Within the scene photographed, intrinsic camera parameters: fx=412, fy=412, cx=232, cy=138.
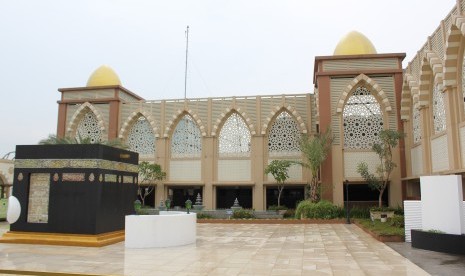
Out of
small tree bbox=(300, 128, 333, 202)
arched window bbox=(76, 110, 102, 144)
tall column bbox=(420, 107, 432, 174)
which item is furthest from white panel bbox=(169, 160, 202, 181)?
tall column bbox=(420, 107, 432, 174)

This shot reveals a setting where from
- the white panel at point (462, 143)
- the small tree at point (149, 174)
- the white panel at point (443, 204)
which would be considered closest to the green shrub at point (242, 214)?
the small tree at point (149, 174)

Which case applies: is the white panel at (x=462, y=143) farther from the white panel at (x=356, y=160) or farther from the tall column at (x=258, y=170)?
the tall column at (x=258, y=170)

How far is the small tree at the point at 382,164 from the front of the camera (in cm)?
2145

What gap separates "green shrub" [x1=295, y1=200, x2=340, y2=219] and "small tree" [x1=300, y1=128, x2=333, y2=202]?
3.75ft

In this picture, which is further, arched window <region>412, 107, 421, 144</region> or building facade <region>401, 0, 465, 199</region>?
arched window <region>412, 107, 421, 144</region>

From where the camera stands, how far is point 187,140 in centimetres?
2889

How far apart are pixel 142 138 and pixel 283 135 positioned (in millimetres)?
10111

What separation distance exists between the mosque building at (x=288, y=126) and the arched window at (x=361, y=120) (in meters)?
0.06

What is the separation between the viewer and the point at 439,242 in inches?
405

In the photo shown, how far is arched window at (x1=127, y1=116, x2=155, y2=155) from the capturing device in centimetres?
2939

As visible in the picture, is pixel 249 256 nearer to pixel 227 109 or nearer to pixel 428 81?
pixel 428 81

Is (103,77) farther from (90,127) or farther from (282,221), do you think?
(282,221)

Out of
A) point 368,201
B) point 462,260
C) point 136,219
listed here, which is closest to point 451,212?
point 462,260

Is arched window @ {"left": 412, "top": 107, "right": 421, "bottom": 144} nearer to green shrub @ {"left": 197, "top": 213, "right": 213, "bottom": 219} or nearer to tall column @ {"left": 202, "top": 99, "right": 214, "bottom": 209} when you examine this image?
green shrub @ {"left": 197, "top": 213, "right": 213, "bottom": 219}
